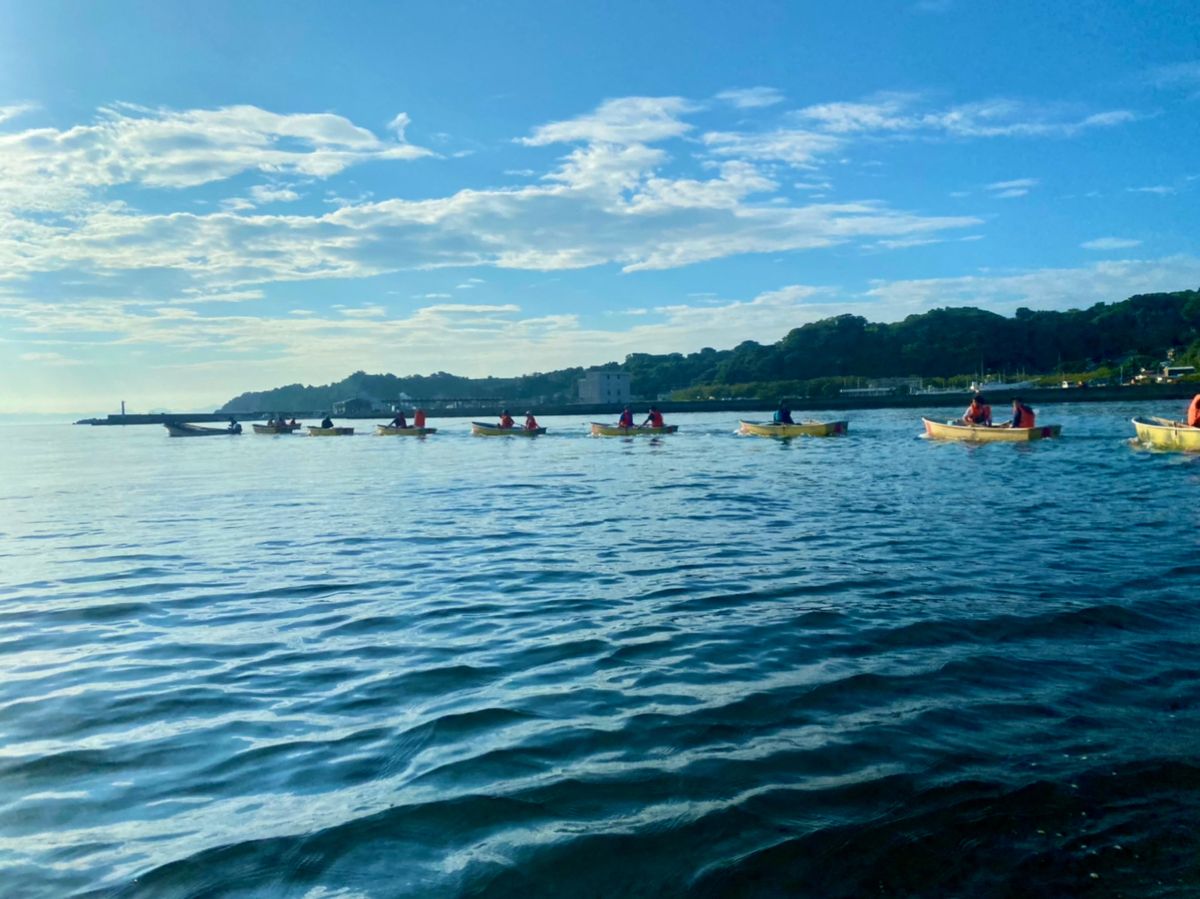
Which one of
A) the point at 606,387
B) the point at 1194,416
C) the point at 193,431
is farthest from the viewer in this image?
the point at 606,387

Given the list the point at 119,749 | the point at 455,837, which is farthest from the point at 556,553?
the point at 455,837

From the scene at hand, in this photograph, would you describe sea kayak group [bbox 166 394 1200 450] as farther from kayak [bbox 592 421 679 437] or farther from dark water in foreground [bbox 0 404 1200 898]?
dark water in foreground [bbox 0 404 1200 898]

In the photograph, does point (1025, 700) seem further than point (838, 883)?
Yes

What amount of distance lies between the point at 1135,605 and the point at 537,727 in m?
7.48

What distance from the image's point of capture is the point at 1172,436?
102ft

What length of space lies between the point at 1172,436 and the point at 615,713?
31180 mm

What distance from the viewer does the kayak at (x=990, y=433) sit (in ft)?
123

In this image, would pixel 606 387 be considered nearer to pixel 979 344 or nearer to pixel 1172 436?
pixel 979 344

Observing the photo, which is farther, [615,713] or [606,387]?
[606,387]

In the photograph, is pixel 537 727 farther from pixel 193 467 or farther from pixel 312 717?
pixel 193 467

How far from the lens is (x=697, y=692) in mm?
7844

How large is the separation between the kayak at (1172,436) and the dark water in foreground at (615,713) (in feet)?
50.3

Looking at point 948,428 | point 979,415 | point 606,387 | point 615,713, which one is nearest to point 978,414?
point 979,415

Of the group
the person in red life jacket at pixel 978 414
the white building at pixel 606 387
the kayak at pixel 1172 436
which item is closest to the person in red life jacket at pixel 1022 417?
the person in red life jacket at pixel 978 414
